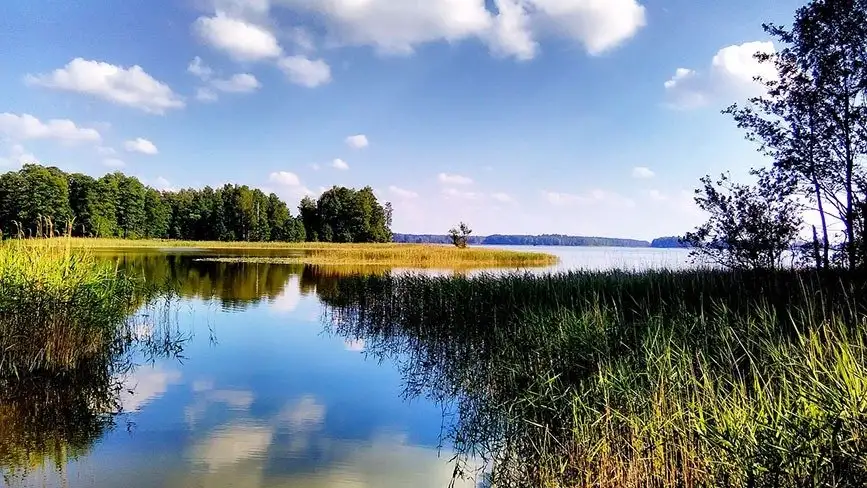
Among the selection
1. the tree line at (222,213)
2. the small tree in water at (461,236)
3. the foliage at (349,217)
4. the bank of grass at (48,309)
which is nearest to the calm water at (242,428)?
the bank of grass at (48,309)

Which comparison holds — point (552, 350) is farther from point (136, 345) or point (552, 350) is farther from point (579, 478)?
point (136, 345)

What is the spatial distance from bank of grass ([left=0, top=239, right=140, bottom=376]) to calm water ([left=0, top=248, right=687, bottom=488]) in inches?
34.4

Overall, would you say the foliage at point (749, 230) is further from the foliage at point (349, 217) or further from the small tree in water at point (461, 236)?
the foliage at point (349, 217)

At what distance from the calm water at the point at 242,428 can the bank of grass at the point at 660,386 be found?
64 centimetres

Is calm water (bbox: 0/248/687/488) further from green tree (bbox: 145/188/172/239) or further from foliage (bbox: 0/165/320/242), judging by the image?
green tree (bbox: 145/188/172/239)

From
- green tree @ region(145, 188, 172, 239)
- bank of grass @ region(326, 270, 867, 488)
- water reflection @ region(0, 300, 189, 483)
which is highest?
green tree @ region(145, 188, 172, 239)

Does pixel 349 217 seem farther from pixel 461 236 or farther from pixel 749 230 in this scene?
pixel 749 230

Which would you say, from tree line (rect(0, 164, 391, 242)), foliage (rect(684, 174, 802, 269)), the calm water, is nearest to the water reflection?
the calm water

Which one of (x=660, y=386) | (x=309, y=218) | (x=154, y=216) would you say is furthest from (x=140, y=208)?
(x=660, y=386)

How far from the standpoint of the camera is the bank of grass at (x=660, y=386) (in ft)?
9.90

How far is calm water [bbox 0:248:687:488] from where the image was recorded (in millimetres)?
5012

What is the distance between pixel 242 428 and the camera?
6.31 m

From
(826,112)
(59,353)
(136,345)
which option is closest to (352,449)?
(59,353)

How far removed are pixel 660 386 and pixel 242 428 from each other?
14.8 feet
